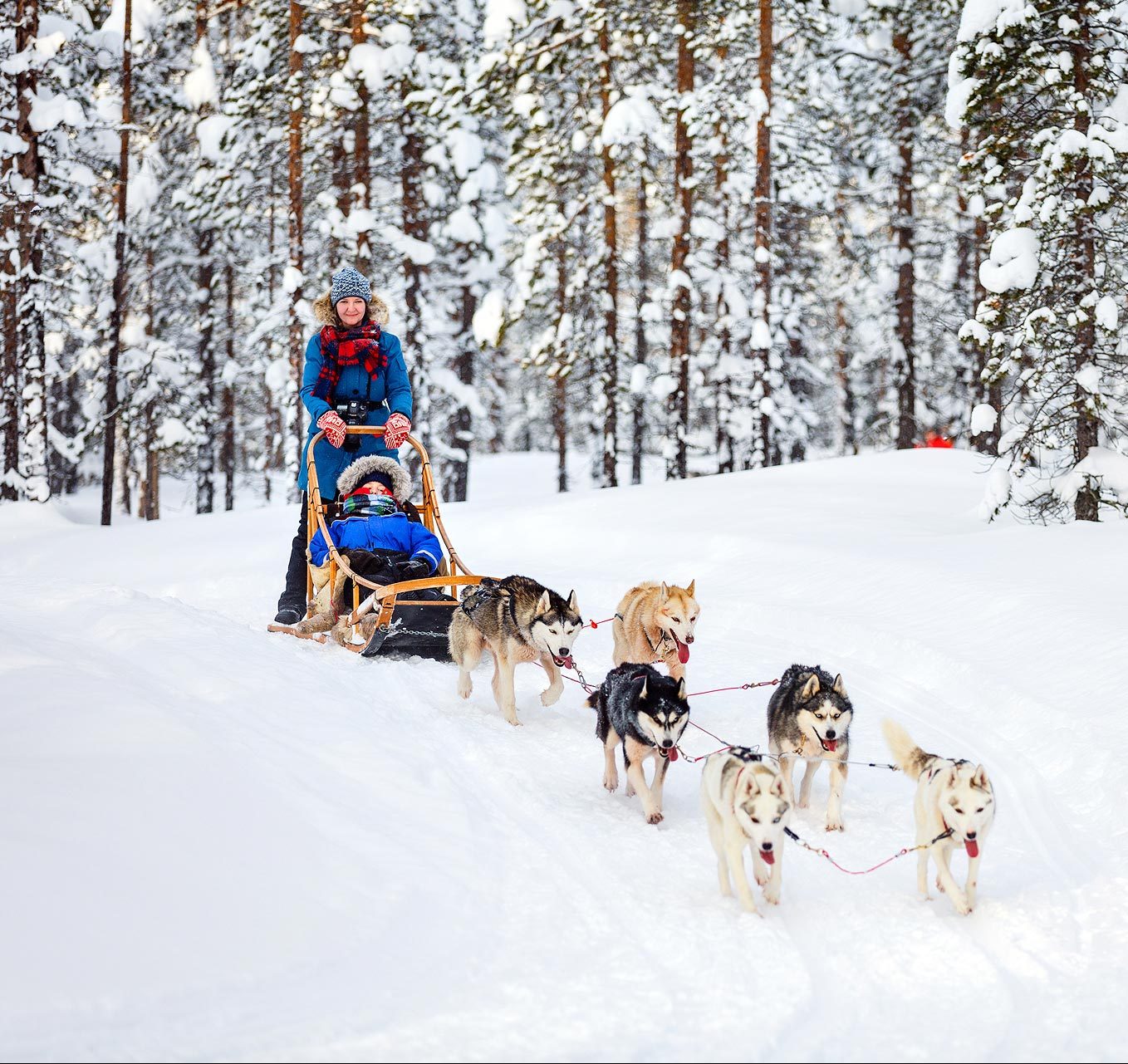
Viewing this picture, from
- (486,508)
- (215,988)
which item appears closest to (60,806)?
(215,988)

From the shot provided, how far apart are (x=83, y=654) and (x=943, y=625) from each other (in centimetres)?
556

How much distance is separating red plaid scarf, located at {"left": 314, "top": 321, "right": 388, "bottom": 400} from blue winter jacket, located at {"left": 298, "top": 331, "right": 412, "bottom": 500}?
0.13 feet

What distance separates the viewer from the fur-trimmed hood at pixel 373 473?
321 inches

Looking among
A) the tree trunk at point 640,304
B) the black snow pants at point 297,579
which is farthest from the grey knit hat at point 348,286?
the tree trunk at point 640,304

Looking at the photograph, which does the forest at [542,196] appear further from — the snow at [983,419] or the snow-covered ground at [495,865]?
the snow-covered ground at [495,865]

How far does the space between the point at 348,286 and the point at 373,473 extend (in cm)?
154

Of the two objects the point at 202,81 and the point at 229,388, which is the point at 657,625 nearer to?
the point at 202,81

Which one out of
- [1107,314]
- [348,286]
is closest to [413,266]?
[348,286]

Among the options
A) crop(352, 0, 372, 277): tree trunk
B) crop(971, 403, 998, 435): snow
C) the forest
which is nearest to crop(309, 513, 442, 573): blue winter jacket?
crop(971, 403, 998, 435): snow

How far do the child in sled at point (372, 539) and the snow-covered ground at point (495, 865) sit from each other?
0.62m

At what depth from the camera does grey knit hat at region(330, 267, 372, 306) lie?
8.34 meters

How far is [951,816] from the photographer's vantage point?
353 centimetres

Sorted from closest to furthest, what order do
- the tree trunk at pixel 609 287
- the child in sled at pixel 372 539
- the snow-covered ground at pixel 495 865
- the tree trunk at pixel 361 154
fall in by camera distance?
the snow-covered ground at pixel 495 865 → the child in sled at pixel 372 539 → the tree trunk at pixel 361 154 → the tree trunk at pixel 609 287

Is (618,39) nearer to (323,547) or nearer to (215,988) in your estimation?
(323,547)
